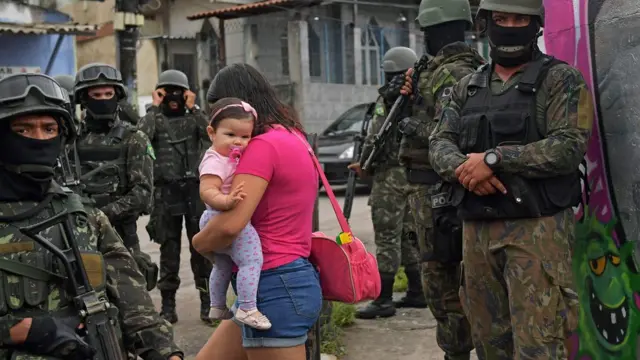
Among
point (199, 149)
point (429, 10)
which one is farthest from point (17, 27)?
point (429, 10)

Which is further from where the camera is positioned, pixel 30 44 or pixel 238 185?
pixel 30 44

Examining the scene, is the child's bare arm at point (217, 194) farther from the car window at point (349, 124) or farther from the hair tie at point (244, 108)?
the car window at point (349, 124)

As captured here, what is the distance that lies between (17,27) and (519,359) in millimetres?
13606

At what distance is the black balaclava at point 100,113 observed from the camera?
5.30 m

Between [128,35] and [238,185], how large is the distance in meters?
13.0

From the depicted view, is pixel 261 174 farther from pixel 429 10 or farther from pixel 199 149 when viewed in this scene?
pixel 199 149

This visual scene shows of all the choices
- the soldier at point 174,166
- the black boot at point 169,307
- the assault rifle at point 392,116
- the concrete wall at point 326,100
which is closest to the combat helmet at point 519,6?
the assault rifle at point 392,116

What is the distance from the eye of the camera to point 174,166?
646 cm

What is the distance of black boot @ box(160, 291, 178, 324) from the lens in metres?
6.51

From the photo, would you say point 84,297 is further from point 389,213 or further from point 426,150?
point 389,213

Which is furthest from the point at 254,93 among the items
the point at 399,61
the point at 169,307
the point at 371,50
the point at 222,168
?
the point at 371,50

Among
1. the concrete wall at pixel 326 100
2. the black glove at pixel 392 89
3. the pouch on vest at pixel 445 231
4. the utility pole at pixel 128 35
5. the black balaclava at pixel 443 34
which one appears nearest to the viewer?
the pouch on vest at pixel 445 231

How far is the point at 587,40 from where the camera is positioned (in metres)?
3.85

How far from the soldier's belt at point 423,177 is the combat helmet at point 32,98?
7.98ft
